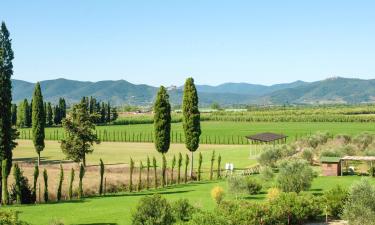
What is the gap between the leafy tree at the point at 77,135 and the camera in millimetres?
47094

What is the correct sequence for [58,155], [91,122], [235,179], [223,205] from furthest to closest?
[58,155] → [91,122] → [235,179] → [223,205]

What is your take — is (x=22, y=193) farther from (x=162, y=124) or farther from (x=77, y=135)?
(x=162, y=124)

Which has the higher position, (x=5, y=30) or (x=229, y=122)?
(x=5, y=30)

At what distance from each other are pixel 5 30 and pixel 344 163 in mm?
41772

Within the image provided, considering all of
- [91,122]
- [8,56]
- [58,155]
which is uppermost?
[8,56]

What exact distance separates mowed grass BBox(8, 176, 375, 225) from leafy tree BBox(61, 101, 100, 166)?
32.7 ft

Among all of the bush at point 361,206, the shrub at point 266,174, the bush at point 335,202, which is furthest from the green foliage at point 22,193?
the bush at point 361,206

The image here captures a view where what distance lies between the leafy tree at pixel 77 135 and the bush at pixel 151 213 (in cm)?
2615

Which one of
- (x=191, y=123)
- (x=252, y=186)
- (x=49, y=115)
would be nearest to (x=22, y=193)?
(x=252, y=186)

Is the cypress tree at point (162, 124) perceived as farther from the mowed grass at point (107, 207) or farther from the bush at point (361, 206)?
the bush at point (361, 206)

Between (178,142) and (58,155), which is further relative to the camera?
(178,142)

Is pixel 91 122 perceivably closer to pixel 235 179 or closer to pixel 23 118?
pixel 235 179

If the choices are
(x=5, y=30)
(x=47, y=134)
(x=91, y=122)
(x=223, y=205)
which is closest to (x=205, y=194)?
(x=223, y=205)

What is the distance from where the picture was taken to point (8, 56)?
6062 cm
